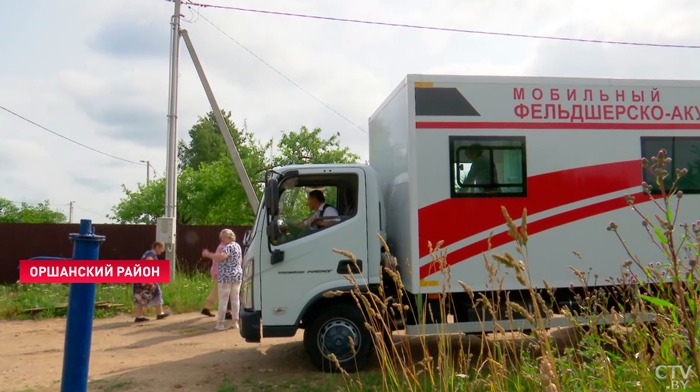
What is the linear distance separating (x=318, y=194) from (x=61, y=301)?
323 inches

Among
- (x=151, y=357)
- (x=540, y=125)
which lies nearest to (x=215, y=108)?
(x=151, y=357)

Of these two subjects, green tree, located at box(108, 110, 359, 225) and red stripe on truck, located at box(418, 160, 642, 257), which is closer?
red stripe on truck, located at box(418, 160, 642, 257)

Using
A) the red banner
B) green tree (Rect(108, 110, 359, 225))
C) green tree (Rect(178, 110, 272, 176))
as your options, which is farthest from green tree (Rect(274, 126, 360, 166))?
the red banner

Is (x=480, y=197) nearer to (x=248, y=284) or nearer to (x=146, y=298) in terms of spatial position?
(x=248, y=284)

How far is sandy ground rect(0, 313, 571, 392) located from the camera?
6184 millimetres

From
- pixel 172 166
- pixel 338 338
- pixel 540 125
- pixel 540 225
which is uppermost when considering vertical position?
pixel 172 166

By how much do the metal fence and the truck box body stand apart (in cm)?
1129

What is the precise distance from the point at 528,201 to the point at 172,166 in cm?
963

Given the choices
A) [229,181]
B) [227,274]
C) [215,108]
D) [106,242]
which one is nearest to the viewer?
[227,274]

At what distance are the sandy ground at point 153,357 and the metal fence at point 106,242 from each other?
19.6ft

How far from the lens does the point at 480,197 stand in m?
6.14

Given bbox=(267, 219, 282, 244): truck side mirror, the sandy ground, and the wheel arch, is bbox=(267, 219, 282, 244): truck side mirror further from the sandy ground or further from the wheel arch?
the sandy ground

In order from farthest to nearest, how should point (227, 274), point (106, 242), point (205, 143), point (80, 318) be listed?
1. point (205, 143)
2. point (106, 242)
3. point (227, 274)
4. point (80, 318)

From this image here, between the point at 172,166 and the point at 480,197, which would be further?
the point at 172,166
